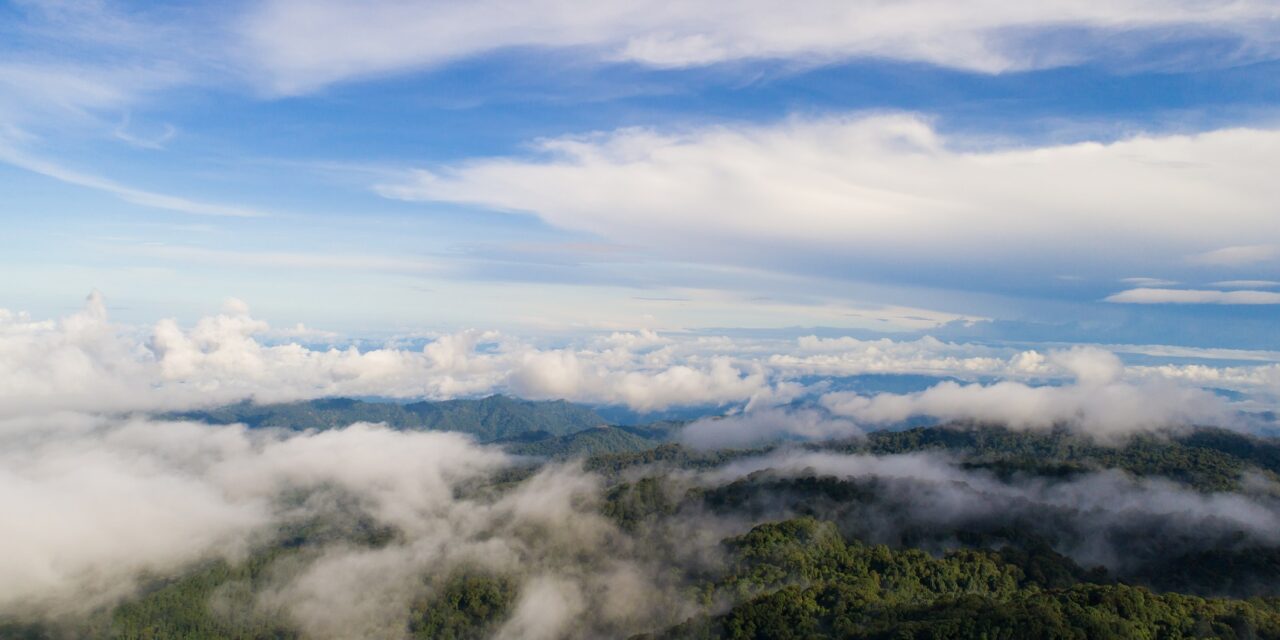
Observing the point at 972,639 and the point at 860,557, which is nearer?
the point at 972,639

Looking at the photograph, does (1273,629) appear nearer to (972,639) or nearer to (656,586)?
(972,639)

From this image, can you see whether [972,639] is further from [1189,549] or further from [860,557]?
[1189,549]

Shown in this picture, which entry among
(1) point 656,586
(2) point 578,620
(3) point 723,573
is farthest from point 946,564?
(2) point 578,620

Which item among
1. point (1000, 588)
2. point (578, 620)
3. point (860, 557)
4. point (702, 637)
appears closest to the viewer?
point (702, 637)

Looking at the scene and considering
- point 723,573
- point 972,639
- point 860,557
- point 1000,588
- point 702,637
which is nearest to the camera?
point 972,639

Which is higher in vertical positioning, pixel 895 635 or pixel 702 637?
pixel 895 635

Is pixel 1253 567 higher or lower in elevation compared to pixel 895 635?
lower

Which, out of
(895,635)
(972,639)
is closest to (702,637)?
(895,635)

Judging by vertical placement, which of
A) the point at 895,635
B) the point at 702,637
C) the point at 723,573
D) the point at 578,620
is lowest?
the point at 578,620

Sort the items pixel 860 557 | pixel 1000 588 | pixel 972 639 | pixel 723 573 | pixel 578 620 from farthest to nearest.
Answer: pixel 578 620, pixel 723 573, pixel 860 557, pixel 1000 588, pixel 972 639
